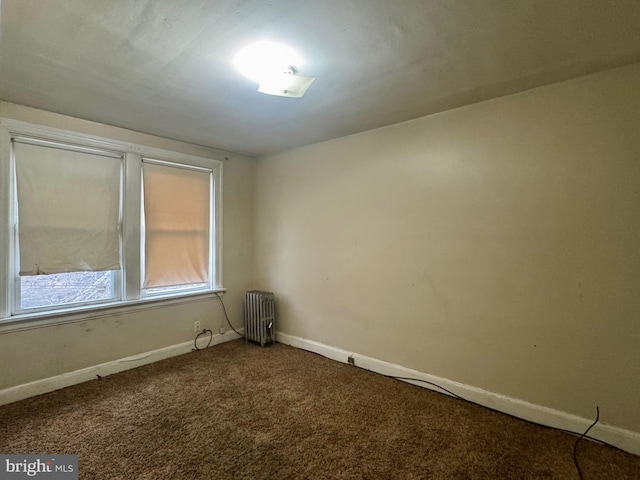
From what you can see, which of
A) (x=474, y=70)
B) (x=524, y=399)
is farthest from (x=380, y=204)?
(x=524, y=399)

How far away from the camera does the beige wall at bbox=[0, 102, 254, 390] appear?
2475 mm

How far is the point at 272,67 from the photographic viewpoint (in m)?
1.81

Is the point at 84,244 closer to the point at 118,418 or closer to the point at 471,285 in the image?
the point at 118,418

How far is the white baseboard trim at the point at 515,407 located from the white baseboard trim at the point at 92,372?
1708mm

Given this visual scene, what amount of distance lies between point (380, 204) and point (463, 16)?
66.4 inches

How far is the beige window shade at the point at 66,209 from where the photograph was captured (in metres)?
2.52

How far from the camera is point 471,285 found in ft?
8.04

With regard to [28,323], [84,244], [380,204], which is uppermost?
[380,204]

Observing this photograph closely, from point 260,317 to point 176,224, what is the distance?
145 cm

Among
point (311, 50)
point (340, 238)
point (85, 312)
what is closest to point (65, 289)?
point (85, 312)

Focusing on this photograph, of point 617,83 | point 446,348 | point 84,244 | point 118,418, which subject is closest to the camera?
point 617,83

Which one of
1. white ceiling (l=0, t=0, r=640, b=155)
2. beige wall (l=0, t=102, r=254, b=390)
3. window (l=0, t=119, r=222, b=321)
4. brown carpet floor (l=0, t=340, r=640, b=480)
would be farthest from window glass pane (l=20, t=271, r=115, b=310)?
white ceiling (l=0, t=0, r=640, b=155)

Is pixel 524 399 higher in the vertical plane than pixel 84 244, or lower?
lower

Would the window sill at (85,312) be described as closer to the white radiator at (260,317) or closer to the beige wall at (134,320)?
the beige wall at (134,320)
